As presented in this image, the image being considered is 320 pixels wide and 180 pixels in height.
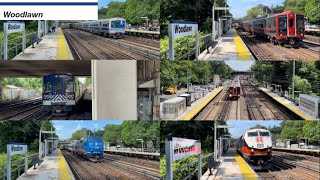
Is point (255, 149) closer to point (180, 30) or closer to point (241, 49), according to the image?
point (241, 49)

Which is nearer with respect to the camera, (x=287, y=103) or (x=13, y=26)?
(x=13, y=26)

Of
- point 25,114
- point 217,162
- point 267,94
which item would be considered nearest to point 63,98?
point 25,114

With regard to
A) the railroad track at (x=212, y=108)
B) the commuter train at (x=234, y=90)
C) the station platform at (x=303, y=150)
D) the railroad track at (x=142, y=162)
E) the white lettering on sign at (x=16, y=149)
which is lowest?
the railroad track at (x=142, y=162)

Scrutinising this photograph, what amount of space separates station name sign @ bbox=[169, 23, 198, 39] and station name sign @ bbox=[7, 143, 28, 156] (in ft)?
7.11

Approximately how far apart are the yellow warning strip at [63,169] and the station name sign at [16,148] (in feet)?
1.51

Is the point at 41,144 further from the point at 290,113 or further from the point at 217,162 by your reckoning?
the point at 290,113

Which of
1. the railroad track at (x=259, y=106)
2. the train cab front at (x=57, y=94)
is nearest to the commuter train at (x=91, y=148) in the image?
the train cab front at (x=57, y=94)

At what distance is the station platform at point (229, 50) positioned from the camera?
6137 millimetres

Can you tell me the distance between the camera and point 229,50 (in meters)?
6.21

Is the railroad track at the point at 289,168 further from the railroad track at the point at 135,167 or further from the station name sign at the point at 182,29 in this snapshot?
the station name sign at the point at 182,29

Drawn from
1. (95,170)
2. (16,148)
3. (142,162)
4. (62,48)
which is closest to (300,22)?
(142,162)

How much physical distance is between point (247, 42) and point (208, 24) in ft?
1.78

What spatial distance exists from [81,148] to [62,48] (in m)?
1.32

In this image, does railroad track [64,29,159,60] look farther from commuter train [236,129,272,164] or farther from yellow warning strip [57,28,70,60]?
commuter train [236,129,272,164]
